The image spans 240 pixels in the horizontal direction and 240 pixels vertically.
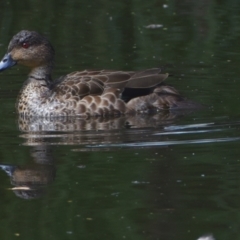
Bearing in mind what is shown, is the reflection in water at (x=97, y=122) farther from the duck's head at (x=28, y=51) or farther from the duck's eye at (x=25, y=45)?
the duck's eye at (x=25, y=45)

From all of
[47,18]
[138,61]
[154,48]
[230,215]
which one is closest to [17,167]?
[230,215]

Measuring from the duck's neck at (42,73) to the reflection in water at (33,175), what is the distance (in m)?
2.59

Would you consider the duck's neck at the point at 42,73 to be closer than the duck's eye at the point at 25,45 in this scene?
No

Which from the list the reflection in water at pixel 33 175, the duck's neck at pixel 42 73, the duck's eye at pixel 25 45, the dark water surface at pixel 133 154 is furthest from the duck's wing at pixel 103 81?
the reflection in water at pixel 33 175

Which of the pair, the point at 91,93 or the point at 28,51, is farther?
the point at 28,51

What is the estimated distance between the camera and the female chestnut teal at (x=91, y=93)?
1062 centimetres

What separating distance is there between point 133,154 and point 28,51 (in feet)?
10.1

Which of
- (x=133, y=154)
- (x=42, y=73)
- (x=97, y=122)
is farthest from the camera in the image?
(x=42, y=73)

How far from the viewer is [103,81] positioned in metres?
10.8

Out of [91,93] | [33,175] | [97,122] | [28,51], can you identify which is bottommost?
[97,122]

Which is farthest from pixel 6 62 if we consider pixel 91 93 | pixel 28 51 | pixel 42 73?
pixel 91 93

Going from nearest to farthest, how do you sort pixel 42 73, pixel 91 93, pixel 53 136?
pixel 53 136, pixel 91 93, pixel 42 73

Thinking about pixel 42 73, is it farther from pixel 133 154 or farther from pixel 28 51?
pixel 133 154

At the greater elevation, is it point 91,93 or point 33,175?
point 33,175
